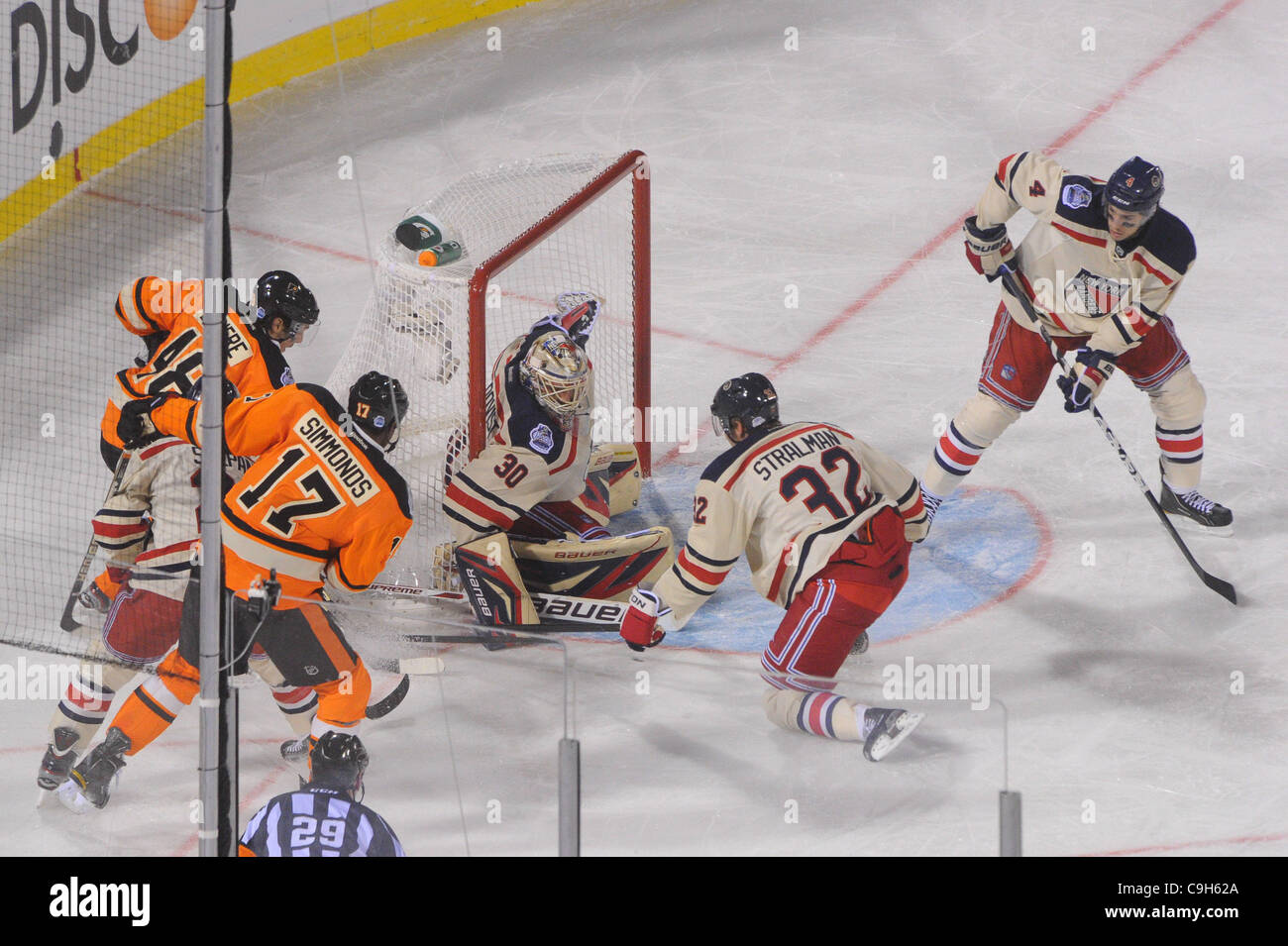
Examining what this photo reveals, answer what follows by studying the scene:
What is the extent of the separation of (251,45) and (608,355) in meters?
3.06

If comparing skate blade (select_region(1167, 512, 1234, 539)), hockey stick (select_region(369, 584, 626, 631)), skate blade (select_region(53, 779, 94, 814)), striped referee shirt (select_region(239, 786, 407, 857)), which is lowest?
striped referee shirt (select_region(239, 786, 407, 857))

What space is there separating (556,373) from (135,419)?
1.23 metres

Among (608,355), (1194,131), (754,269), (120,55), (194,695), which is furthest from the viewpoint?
(1194,131)

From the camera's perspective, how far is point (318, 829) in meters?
3.57

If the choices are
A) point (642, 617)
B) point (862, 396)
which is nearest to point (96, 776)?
point (642, 617)

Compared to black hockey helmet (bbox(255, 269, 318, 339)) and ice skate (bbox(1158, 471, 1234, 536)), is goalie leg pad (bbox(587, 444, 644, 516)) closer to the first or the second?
black hockey helmet (bbox(255, 269, 318, 339))

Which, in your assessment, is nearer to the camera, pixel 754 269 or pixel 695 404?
pixel 695 404

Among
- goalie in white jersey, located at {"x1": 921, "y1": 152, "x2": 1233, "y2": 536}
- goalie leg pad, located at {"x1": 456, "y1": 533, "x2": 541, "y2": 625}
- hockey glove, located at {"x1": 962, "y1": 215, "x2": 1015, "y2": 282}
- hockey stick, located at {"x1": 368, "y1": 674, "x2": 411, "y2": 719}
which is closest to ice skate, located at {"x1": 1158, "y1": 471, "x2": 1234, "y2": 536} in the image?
goalie in white jersey, located at {"x1": 921, "y1": 152, "x2": 1233, "y2": 536}

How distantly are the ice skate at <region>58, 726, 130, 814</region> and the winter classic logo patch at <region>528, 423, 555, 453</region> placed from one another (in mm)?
1443

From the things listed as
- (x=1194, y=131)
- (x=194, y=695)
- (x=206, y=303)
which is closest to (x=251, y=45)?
(x=1194, y=131)

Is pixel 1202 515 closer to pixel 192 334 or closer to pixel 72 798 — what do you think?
pixel 192 334

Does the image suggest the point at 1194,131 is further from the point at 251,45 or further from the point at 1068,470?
the point at 251,45

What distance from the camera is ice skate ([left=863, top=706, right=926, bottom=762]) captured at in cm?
361
